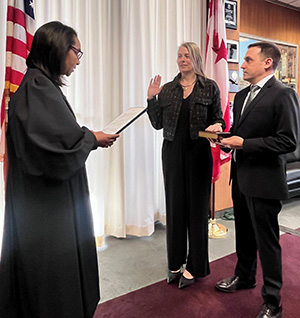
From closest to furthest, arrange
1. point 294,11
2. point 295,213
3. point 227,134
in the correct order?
point 227,134
point 295,213
point 294,11

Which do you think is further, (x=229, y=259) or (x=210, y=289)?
(x=229, y=259)

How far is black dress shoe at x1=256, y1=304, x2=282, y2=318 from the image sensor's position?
5.95 feet

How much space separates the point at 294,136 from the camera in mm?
1682

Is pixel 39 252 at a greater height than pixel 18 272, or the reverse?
pixel 39 252

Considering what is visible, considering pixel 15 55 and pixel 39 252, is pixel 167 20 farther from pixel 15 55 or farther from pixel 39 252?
pixel 39 252

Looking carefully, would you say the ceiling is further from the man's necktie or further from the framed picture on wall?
the man's necktie

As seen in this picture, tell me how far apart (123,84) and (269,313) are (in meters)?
2.15

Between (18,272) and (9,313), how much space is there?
0.19 m

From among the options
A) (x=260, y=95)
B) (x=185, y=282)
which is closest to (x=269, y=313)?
(x=185, y=282)

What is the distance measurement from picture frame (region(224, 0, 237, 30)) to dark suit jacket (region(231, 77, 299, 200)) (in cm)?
208

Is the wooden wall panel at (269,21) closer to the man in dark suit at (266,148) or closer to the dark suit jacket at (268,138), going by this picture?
the man in dark suit at (266,148)

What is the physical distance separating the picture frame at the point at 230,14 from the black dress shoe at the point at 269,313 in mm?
2910

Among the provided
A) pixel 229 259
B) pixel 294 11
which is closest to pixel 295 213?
pixel 229 259

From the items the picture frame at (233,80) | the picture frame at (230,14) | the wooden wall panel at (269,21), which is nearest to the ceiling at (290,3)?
the wooden wall panel at (269,21)
